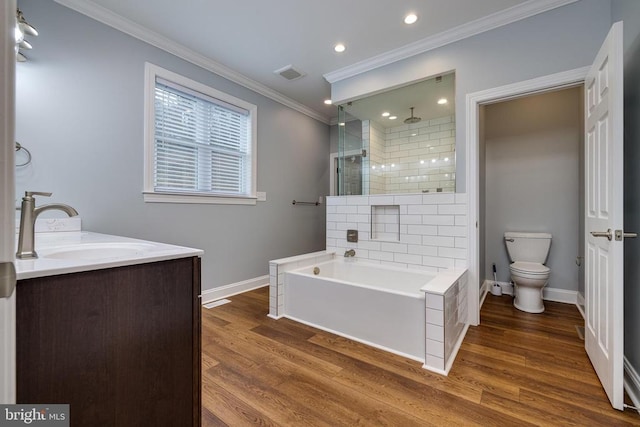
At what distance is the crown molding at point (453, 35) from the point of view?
2.20 meters

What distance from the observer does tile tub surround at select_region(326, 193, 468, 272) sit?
101 inches

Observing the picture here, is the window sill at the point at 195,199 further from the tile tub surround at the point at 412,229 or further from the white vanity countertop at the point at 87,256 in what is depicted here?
the tile tub surround at the point at 412,229

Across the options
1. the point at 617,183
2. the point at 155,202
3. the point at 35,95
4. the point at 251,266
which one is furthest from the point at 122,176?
the point at 617,183

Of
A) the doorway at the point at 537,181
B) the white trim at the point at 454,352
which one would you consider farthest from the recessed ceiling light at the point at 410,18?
the white trim at the point at 454,352

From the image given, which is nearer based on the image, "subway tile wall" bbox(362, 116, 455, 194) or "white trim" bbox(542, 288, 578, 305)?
"subway tile wall" bbox(362, 116, 455, 194)

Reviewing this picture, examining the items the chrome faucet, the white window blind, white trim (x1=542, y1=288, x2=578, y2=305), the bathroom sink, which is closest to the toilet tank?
white trim (x1=542, y1=288, x2=578, y2=305)

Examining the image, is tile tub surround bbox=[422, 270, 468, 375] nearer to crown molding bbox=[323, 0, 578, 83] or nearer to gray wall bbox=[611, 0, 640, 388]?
gray wall bbox=[611, 0, 640, 388]

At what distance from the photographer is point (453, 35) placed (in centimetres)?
255

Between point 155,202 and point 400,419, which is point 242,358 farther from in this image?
point 155,202

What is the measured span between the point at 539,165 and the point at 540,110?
Answer: 64cm

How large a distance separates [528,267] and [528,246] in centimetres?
37

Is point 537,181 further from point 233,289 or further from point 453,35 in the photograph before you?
point 233,289

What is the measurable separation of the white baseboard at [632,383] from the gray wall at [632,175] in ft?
0.10

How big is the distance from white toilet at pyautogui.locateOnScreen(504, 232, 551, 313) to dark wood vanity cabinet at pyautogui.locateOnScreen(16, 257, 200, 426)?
2990 millimetres
